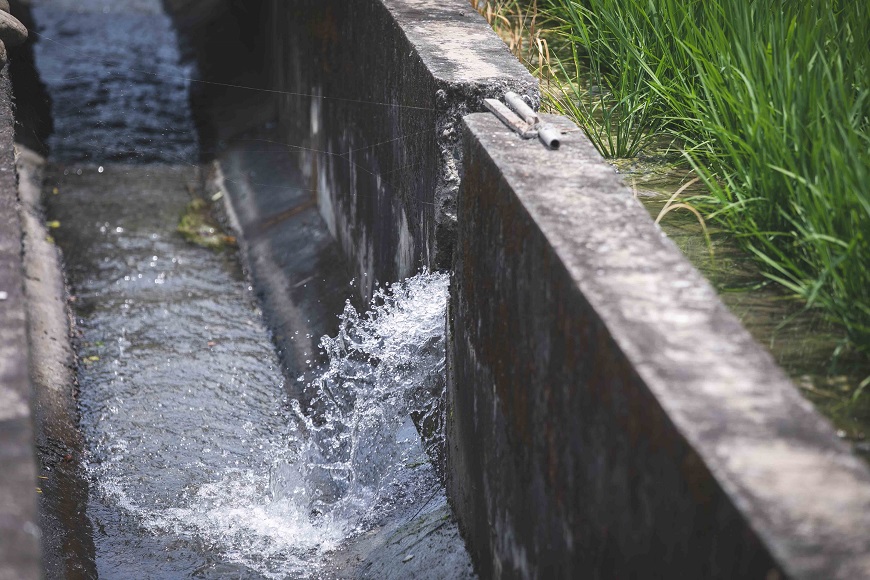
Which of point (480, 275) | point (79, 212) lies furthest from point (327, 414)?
point (79, 212)

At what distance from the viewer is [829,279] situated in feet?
8.36

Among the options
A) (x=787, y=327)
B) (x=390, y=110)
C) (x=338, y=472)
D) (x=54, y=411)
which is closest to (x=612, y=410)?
(x=787, y=327)

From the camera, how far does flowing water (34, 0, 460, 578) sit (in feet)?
13.2

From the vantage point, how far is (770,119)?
2879 millimetres

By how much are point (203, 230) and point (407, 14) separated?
3.00m

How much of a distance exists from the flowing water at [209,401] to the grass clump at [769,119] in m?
1.18

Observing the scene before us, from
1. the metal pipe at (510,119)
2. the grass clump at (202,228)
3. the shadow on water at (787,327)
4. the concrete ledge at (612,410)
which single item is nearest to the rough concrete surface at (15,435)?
the concrete ledge at (612,410)

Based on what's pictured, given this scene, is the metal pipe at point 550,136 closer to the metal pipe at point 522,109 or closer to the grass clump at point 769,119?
the metal pipe at point 522,109

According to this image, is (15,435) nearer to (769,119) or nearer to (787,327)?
(787,327)

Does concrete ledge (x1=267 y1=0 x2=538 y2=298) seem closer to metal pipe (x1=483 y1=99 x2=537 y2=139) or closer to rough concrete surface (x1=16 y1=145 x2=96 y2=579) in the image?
metal pipe (x1=483 y1=99 x2=537 y2=139)

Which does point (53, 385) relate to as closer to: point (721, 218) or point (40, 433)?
point (40, 433)

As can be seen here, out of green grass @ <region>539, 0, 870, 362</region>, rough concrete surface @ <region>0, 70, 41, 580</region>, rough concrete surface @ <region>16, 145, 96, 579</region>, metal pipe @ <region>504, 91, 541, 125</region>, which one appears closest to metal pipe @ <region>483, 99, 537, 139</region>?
metal pipe @ <region>504, 91, 541, 125</region>

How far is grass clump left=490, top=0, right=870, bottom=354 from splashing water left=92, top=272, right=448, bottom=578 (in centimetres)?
114

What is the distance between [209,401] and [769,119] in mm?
3410
